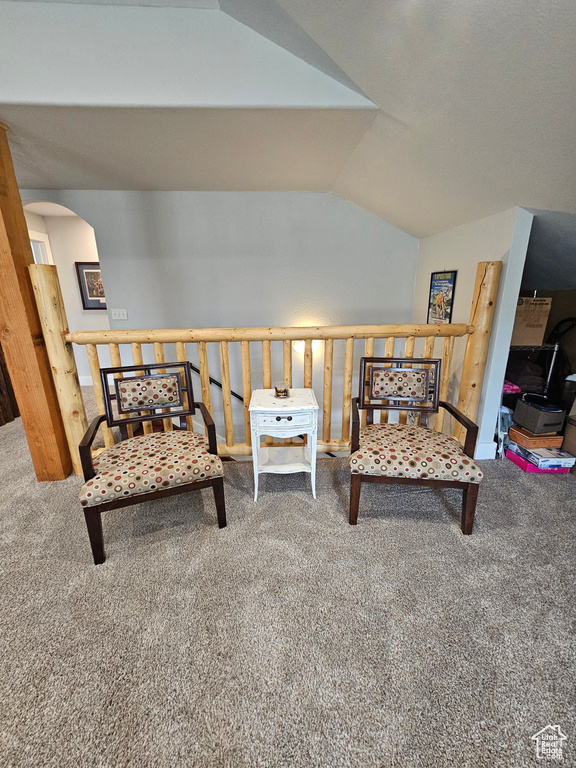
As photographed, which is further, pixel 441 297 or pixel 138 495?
pixel 441 297

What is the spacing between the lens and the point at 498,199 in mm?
2203

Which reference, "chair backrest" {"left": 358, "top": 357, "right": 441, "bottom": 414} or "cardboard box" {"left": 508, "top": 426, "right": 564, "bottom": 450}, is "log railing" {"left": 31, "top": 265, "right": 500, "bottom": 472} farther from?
"cardboard box" {"left": 508, "top": 426, "right": 564, "bottom": 450}

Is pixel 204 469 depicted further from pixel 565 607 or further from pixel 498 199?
pixel 498 199

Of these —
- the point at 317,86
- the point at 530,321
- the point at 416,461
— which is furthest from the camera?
the point at 530,321

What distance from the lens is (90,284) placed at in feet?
15.8

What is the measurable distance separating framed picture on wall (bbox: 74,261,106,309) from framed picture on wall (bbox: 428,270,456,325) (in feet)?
14.5

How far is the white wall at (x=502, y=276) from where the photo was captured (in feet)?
7.31

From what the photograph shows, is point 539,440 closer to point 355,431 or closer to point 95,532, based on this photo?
point 355,431

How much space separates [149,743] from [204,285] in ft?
11.6

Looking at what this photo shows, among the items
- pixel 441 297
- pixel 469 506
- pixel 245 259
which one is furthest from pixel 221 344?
pixel 441 297

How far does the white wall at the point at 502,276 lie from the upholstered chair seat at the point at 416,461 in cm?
90

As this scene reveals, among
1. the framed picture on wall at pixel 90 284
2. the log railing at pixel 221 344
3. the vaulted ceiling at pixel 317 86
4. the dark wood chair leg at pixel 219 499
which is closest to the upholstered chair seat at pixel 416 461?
the log railing at pixel 221 344

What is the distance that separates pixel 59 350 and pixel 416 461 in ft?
A: 7.85

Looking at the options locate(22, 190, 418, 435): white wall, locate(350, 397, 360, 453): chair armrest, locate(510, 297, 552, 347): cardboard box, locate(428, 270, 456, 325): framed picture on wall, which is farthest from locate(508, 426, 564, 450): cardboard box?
locate(22, 190, 418, 435): white wall
